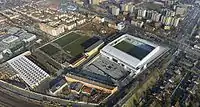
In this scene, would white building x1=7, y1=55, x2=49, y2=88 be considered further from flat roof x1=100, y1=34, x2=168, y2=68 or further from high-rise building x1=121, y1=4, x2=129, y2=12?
high-rise building x1=121, y1=4, x2=129, y2=12

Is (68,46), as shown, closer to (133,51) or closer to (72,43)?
(72,43)

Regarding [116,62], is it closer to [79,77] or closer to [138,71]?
[138,71]

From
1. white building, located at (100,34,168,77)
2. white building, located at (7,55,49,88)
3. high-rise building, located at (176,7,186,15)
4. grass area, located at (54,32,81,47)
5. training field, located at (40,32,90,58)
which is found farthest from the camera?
high-rise building, located at (176,7,186,15)

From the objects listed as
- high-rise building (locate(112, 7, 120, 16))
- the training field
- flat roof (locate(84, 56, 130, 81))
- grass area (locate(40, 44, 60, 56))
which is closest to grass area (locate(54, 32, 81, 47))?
the training field

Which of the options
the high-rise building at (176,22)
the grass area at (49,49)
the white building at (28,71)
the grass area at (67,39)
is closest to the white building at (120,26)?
the grass area at (67,39)

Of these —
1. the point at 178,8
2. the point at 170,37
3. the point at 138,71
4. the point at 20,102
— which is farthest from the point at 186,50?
the point at 20,102

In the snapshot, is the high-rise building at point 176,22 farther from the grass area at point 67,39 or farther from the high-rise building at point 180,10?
the grass area at point 67,39
